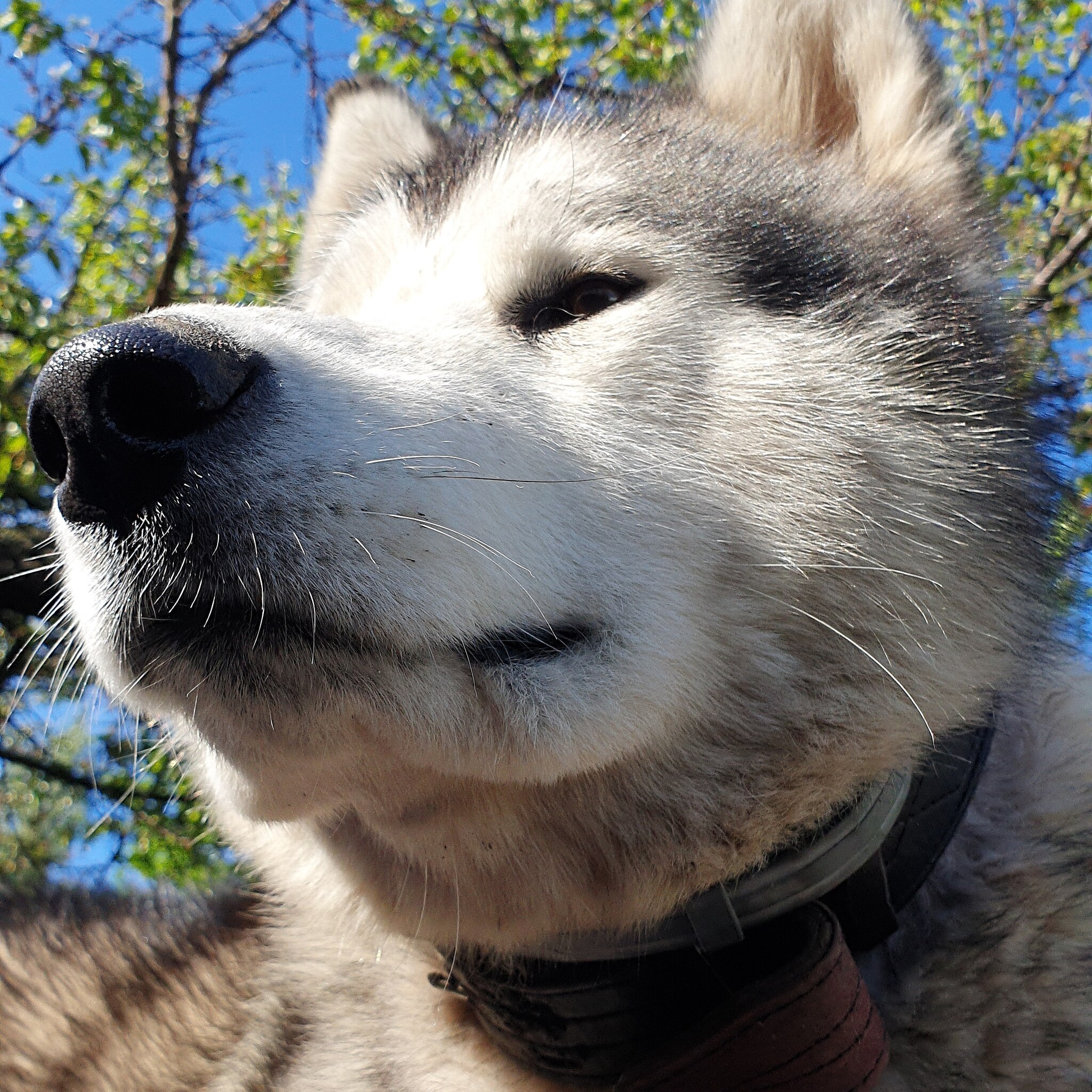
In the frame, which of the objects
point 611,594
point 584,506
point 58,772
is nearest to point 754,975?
point 611,594

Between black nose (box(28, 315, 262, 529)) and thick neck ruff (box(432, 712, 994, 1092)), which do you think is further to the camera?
thick neck ruff (box(432, 712, 994, 1092))

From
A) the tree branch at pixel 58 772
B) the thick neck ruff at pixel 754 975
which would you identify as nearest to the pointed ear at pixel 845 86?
the thick neck ruff at pixel 754 975

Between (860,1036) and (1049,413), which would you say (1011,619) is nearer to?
(1049,413)

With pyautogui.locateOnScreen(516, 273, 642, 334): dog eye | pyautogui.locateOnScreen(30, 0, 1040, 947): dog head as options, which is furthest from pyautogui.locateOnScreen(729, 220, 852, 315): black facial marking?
pyautogui.locateOnScreen(516, 273, 642, 334): dog eye

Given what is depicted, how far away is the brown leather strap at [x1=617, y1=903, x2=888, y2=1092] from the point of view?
51.6 inches

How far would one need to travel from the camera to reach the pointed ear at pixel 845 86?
2023 mm

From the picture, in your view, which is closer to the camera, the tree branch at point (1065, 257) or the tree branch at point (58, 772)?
the tree branch at point (1065, 257)

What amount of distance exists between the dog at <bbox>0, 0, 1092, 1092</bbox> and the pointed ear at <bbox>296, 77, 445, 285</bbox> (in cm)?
63

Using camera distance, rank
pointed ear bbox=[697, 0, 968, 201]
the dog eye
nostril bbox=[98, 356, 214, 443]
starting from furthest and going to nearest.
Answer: pointed ear bbox=[697, 0, 968, 201]
the dog eye
nostril bbox=[98, 356, 214, 443]

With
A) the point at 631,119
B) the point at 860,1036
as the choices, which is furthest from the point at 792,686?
the point at 631,119

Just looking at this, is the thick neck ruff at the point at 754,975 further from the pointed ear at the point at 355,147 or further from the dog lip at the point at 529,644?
the pointed ear at the point at 355,147

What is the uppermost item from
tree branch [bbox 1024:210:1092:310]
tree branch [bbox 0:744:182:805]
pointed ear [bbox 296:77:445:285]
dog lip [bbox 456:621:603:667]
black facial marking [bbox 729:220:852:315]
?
pointed ear [bbox 296:77:445:285]

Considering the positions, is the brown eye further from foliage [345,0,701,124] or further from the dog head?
foliage [345,0,701,124]

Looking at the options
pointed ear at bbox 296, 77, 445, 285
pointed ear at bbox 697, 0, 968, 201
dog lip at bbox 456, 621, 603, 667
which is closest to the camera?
dog lip at bbox 456, 621, 603, 667
